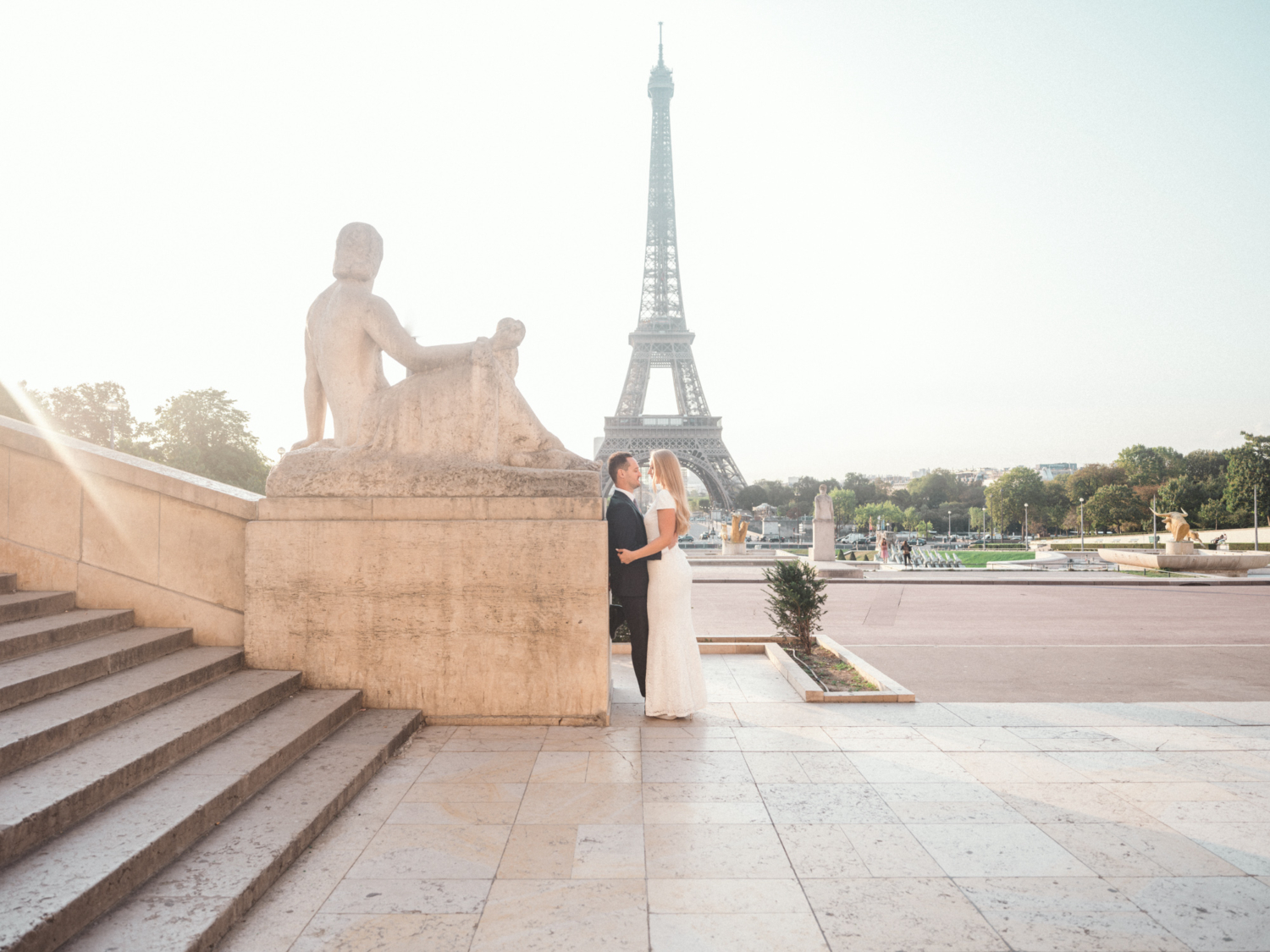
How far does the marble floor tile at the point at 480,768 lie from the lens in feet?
13.6

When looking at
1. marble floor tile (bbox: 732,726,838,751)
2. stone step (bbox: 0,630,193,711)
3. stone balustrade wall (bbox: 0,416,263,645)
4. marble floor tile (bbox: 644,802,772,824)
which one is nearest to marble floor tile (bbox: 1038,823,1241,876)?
marble floor tile (bbox: 644,802,772,824)

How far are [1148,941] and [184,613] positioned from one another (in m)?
5.60

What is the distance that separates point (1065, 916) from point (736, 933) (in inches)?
48.8

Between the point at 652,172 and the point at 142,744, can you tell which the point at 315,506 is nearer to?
the point at 142,744

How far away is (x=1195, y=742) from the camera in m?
5.05

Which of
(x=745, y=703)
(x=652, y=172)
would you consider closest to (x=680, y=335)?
(x=652, y=172)

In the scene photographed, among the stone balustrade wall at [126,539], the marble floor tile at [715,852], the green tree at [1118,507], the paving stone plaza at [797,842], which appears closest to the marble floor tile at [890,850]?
the paving stone plaza at [797,842]

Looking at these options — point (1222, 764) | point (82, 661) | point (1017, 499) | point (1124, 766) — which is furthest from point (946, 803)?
point (1017, 499)

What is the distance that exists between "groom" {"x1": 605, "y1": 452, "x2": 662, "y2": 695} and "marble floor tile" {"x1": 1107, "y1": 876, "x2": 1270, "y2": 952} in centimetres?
320

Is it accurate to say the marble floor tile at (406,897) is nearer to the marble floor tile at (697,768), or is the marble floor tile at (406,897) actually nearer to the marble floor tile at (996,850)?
the marble floor tile at (697,768)

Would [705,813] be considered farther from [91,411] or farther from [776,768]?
[91,411]

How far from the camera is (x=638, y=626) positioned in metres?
5.61

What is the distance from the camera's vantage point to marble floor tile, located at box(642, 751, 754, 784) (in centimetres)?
425

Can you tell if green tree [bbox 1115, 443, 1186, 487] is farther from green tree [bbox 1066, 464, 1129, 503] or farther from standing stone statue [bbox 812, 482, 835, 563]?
standing stone statue [bbox 812, 482, 835, 563]
